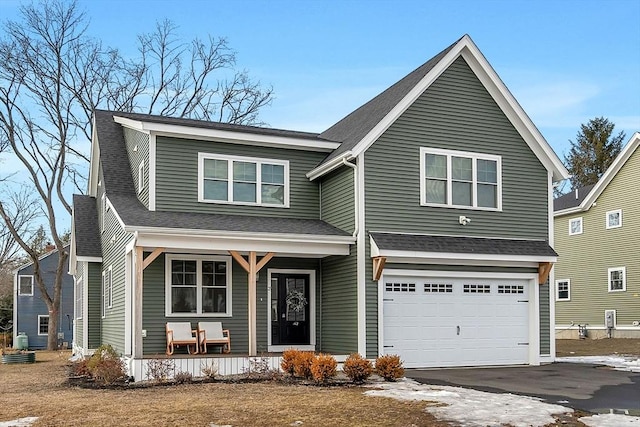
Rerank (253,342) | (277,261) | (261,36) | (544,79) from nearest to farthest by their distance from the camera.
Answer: (253,342) → (277,261) → (261,36) → (544,79)

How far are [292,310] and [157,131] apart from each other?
5873 millimetres

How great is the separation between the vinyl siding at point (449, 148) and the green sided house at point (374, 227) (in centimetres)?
3

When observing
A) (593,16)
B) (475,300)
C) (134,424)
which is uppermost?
(593,16)

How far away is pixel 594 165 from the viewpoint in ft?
180

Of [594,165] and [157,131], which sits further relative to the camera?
[594,165]

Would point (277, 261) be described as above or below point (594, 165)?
below

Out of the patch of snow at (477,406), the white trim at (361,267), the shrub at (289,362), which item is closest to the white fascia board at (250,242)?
the white trim at (361,267)

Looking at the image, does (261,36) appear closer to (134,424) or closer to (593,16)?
(593,16)

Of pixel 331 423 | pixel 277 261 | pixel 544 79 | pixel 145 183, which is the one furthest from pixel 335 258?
pixel 544 79

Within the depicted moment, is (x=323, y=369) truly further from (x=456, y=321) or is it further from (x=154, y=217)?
(x=154, y=217)

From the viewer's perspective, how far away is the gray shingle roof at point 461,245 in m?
17.8

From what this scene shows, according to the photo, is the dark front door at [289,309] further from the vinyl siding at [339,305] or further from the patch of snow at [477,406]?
the patch of snow at [477,406]

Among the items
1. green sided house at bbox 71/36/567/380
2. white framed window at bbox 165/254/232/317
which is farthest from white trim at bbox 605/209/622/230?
white framed window at bbox 165/254/232/317

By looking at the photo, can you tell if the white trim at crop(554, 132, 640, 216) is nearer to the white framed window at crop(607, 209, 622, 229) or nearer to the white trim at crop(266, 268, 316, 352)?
the white framed window at crop(607, 209, 622, 229)
